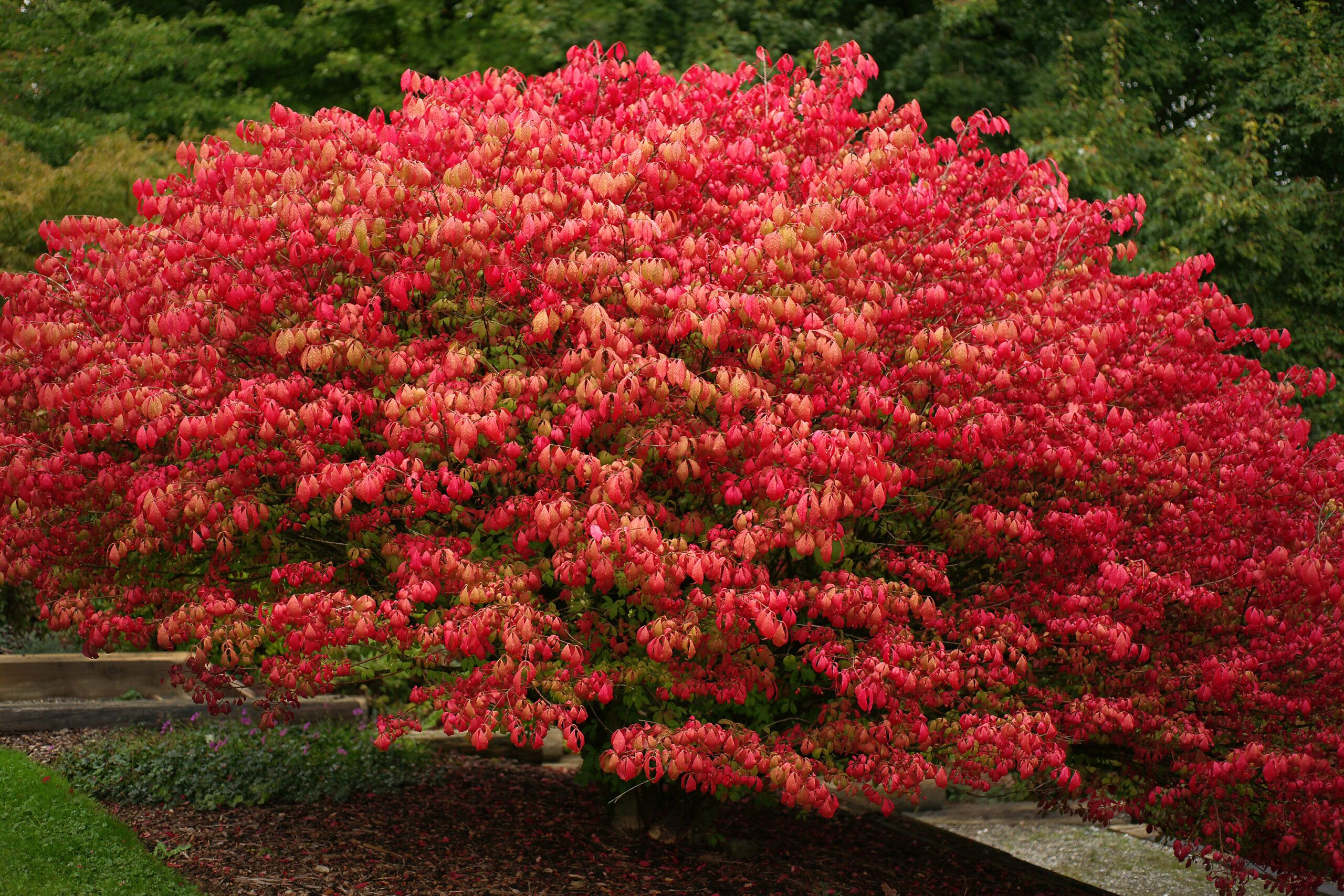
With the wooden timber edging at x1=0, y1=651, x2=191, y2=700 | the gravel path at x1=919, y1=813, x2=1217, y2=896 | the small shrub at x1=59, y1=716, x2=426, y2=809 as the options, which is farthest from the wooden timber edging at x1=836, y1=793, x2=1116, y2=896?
the wooden timber edging at x1=0, y1=651, x2=191, y2=700

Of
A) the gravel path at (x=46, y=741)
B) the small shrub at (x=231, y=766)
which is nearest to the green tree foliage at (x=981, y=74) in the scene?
the gravel path at (x=46, y=741)

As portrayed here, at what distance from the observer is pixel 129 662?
9.04 m

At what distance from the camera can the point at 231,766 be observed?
7832 mm

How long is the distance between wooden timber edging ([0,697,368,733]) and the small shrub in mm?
173

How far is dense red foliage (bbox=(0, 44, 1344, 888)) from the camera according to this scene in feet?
16.5

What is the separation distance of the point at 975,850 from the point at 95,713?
→ 22.0 ft

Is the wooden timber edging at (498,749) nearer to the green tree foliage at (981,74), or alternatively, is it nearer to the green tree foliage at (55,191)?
the green tree foliage at (55,191)

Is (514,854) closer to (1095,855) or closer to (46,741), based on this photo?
(46,741)

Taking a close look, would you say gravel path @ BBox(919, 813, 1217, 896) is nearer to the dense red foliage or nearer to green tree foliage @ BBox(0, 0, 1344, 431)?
the dense red foliage

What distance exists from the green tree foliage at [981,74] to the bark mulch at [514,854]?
7351 millimetres

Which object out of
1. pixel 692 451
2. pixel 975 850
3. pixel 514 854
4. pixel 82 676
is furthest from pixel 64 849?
pixel 975 850

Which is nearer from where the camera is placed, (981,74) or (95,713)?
(95,713)

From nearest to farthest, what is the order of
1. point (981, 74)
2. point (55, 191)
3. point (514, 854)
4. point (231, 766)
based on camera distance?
point (514, 854) < point (231, 766) < point (55, 191) < point (981, 74)

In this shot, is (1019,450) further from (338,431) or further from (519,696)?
(338,431)
